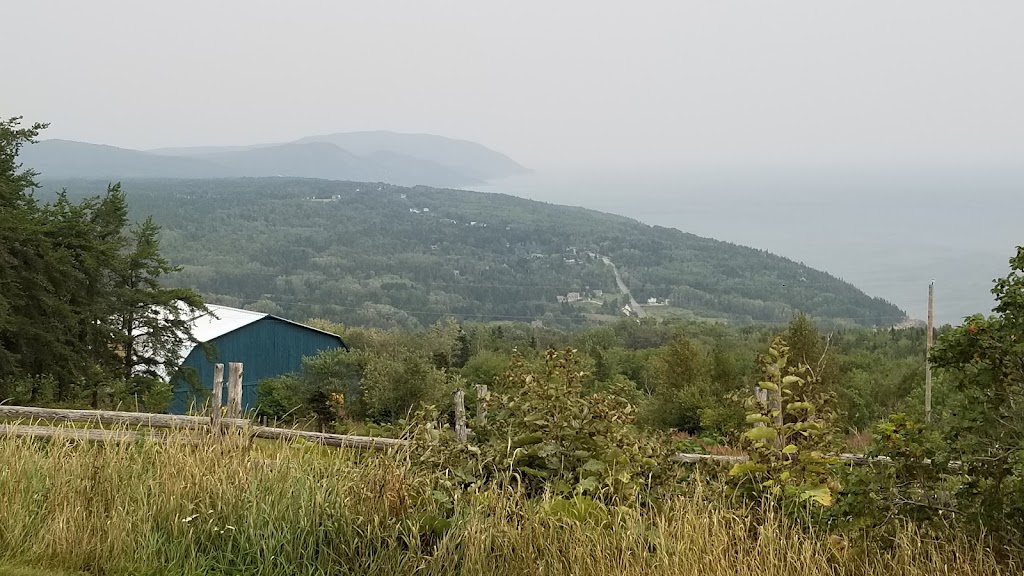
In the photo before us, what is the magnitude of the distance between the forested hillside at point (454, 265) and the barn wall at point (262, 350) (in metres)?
67.9

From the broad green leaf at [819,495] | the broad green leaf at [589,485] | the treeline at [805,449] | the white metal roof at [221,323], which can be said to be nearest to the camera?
the treeline at [805,449]

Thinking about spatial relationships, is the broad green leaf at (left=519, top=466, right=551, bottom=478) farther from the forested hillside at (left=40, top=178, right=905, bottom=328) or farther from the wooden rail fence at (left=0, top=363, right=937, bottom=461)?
the forested hillside at (left=40, top=178, right=905, bottom=328)

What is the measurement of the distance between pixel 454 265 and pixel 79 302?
437ft

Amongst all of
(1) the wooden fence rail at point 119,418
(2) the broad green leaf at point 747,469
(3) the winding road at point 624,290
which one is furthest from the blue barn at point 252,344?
(3) the winding road at point 624,290

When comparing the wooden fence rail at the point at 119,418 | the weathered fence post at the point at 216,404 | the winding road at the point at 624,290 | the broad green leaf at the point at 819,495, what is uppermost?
the broad green leaf at the point at 819,495

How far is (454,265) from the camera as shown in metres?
154

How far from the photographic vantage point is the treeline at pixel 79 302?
1848cm

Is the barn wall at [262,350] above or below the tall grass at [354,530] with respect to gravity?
below

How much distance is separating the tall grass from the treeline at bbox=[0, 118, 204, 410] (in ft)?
48.6

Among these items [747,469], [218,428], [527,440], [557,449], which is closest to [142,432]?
[218,428]

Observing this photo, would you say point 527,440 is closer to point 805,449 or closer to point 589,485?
Result: point 589,485

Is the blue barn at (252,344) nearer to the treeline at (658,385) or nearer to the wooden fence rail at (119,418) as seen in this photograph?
the treeline at (658,385)

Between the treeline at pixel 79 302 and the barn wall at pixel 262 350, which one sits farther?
the barn wall at pixel 262 350

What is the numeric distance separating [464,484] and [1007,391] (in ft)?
8.01
